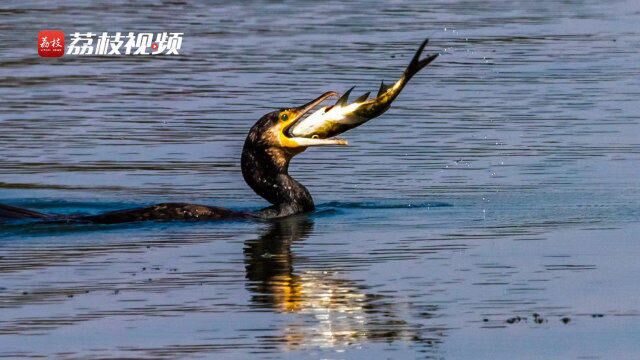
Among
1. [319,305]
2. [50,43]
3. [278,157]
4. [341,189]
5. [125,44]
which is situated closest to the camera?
[319,305]

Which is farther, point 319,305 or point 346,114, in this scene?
point 346,114

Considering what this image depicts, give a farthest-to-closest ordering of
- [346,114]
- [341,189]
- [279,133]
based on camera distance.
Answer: [341,189]
[279,133]
[346,114]

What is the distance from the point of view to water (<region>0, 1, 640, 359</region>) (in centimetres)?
1116

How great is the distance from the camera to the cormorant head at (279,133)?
614 inches

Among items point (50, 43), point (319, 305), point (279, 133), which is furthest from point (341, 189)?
point (50, 43)

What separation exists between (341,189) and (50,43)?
32.3 ft

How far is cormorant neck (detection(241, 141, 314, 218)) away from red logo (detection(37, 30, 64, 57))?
9.67 metres

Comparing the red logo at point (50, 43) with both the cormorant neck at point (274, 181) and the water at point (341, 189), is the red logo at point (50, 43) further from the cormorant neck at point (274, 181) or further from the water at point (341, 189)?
the cormorant neck at point (274, 181)

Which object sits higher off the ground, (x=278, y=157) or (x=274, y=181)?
(x=278, y=157)

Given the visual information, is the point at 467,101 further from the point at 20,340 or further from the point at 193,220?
the point at 20,340

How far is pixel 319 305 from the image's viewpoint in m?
11.9

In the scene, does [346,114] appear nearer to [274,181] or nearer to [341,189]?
[274,181]

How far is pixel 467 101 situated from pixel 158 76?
433 cm

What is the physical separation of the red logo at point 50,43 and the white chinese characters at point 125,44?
0.46 ft
